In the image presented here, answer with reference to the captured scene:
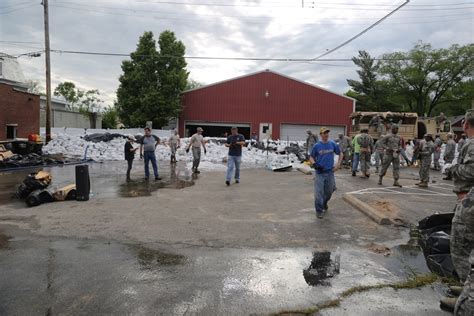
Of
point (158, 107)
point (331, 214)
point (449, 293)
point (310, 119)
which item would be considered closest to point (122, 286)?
point (449, 293)

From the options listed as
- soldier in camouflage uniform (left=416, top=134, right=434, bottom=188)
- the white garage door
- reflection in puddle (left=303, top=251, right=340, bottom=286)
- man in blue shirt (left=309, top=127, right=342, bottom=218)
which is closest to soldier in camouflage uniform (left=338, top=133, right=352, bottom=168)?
soldier in camouflage uniform (left=416, top=134, right=434, bottom=188)

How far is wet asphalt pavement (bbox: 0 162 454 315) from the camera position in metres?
3.68

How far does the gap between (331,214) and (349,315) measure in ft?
13.8

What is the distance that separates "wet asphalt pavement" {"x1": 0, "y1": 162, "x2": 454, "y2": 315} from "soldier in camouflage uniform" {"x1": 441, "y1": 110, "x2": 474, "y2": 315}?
530 mm

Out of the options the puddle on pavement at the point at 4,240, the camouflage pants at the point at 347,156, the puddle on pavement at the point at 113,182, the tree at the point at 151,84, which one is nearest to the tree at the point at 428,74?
the tree at the point at 151,84

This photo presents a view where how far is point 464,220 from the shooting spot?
3387 millimetres

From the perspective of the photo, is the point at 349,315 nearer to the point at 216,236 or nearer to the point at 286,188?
the point at 216,236

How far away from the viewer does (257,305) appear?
3.71 metres

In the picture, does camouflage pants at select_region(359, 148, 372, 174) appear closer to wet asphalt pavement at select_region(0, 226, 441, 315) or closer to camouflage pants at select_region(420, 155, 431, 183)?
camouflage pants at select_region(420, 155, 431, 183)

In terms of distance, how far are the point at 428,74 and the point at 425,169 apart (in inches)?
1911

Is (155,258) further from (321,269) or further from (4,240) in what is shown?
(4,240)

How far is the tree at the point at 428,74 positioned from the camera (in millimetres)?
51406

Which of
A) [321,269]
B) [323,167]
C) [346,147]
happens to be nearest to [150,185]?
[323,167]

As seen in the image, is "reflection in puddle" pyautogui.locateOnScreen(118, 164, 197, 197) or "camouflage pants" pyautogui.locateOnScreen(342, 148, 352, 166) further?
"camouflage pants" pyautogui.locateOnScreen(342, 148, 352, 166)
